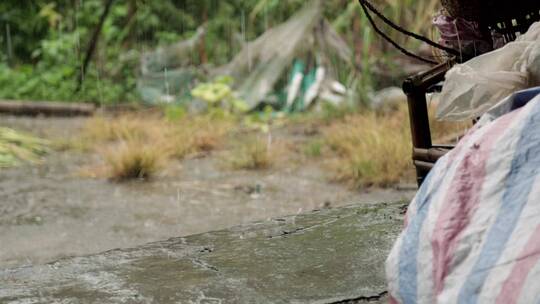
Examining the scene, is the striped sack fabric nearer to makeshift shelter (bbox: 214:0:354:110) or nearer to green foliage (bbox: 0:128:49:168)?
green foliage (bbox: 0:128:49:168)

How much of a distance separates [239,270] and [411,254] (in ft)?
2.64

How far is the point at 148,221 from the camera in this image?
178 inches

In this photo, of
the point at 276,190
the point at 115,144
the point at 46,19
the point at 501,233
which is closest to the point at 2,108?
the point at 115,144

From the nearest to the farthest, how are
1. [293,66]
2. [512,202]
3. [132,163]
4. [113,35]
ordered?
[512,202], [132,163], [293,66], [113,35]

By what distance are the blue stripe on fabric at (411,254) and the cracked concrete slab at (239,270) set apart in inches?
17.2

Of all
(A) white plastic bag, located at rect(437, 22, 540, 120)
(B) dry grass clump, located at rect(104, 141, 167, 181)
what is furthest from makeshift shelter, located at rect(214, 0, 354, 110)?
(A) white plastic bag, located at rect(437, 22, 540, 120)

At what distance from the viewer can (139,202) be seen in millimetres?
5039

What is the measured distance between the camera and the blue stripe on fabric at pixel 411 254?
148 cm

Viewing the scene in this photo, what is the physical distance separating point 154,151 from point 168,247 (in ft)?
11.5

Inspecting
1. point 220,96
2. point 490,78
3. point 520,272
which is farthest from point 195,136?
point 520,272

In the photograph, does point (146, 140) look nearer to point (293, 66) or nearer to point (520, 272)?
point (293, 66)

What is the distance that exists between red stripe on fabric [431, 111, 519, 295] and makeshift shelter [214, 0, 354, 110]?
7599 mm

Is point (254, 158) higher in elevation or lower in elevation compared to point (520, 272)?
lower

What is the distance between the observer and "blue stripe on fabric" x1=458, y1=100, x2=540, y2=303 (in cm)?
136
